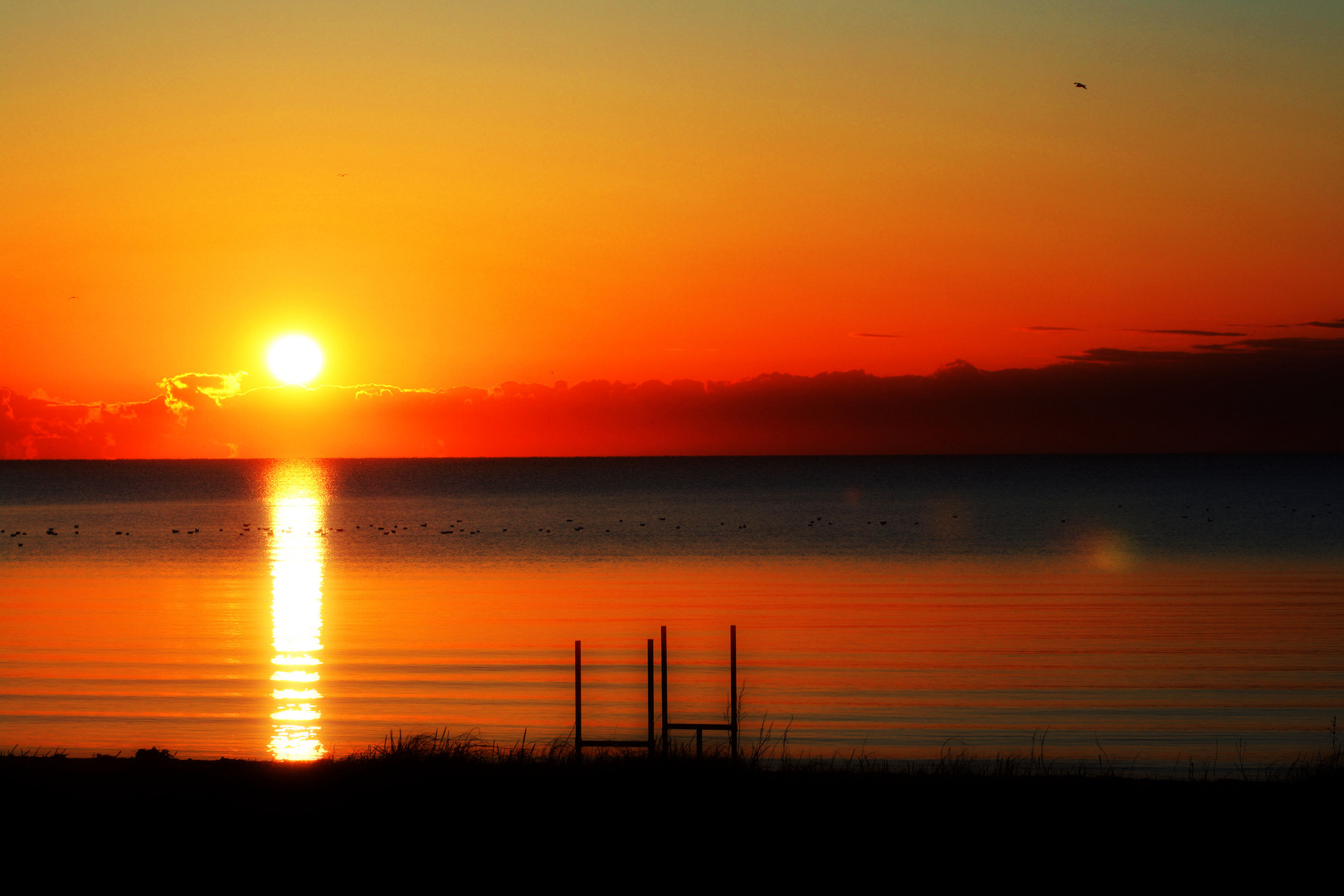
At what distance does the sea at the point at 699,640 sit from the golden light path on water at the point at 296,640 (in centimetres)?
12

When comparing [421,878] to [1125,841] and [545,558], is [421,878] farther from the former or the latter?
[545,558]

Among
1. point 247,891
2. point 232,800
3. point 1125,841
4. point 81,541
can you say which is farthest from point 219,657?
point 81,541

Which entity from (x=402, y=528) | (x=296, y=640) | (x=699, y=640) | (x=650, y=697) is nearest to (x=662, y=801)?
(x=650, y=697)

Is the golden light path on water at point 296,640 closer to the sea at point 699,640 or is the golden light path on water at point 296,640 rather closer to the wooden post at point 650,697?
the sea at point 699,640

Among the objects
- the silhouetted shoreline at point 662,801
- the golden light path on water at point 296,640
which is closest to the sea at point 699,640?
the golden light path on water at point 296,640

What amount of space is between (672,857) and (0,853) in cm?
523

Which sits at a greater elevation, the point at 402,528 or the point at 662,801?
the point at 402,528

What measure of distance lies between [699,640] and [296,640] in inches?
374

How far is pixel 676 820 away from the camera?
10.9 meters

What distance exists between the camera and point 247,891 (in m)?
9.37

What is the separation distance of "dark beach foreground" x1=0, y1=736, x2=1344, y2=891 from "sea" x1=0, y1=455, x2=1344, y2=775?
17.0 feet

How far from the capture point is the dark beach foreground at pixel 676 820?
986 cm

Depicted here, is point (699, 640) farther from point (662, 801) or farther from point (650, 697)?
point (662, 801)

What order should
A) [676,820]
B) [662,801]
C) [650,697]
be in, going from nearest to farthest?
[676,820] → [662,801] → [650,697]
